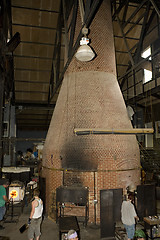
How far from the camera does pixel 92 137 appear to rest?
766cm

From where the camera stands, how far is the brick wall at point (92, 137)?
7430 millimetres

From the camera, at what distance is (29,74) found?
1630 centimetres

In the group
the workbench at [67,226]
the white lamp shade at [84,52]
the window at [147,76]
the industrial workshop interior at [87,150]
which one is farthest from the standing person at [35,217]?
the window at [147,76]

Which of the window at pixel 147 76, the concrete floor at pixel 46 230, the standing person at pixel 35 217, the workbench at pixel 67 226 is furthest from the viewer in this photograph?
the window at pixel 147 76

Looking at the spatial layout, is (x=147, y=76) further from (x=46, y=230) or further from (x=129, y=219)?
(x=46, y=230)

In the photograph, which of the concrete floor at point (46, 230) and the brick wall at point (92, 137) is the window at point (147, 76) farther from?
the concrete floor at point (46, 230)

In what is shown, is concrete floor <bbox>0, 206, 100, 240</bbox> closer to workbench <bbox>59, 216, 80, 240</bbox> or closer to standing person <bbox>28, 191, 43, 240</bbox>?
workbench <bbox>59, 216, 80, 240</bbox>

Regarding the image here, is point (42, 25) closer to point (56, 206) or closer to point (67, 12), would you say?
point (67, 12)

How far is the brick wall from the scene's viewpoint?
24.4ft

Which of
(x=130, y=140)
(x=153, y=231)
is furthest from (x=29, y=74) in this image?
(x=153, y=231)

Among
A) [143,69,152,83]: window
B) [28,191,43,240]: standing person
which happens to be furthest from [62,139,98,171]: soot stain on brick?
[143,69,152,83]: window

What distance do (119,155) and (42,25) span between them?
10.7 m

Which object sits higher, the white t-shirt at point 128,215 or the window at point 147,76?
the window at point 147,76

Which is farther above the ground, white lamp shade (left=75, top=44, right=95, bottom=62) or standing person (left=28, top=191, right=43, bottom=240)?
white lamp shade (left=75, top=44, right=95, bottom=62)
